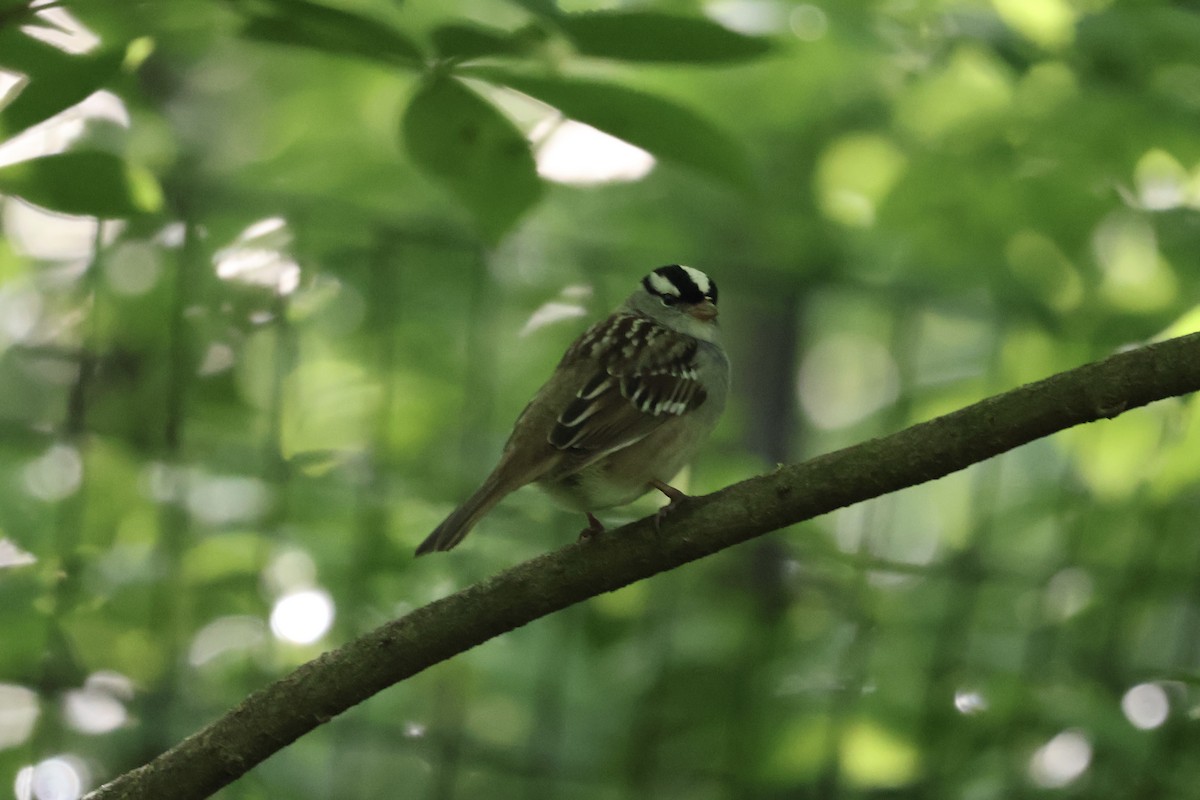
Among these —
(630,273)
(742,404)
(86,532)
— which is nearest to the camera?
(86,532)

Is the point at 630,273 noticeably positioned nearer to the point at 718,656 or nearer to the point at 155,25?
the point at 718,656

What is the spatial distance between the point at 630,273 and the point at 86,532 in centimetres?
166

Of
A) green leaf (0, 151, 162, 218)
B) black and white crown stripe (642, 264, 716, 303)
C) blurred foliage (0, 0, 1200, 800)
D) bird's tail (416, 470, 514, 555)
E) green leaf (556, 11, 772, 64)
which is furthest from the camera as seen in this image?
black and white crown stripe (642, 264, 716, 303)

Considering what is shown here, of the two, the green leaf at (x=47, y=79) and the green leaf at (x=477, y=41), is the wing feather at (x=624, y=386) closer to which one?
the green leaf at (x=477, y=41)

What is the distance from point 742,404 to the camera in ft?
13.0

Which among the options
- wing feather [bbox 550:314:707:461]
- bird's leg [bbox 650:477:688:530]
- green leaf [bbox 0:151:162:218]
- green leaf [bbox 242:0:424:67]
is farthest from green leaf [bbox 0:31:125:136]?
wing feather [bbox 550:314:707:461]

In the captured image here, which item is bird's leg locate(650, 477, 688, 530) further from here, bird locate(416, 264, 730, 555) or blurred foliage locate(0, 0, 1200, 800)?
blurred foliage locate(0, 0, 1200, 800)

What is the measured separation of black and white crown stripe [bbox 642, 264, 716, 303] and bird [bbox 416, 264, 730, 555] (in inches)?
4.0

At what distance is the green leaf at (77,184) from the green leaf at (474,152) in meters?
0.41

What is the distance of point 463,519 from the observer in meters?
2.44

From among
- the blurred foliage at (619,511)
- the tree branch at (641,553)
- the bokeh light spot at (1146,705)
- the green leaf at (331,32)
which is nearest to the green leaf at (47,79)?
the green leaf at (331,32)

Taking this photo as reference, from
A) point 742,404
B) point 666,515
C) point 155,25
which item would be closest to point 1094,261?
point 742,404

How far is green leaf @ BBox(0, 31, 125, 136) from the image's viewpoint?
162 centimetres

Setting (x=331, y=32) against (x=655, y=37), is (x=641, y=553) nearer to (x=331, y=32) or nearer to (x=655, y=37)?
(x=655, y=37)
